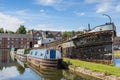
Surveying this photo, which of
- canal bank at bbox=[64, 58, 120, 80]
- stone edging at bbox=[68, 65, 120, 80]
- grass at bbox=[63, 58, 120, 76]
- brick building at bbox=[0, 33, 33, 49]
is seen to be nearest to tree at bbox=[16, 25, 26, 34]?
brick building at bbox=[0, 33, 33, 49]

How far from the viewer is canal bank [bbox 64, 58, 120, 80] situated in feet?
67.2

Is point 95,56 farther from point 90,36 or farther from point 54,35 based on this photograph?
point 54,35

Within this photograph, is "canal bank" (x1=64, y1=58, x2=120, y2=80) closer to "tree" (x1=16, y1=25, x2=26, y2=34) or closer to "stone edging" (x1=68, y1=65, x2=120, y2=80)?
"stone edging" (x1=68, y1=65, x2=120, y2=80)

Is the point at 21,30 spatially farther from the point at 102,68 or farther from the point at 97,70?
the point at 102,68

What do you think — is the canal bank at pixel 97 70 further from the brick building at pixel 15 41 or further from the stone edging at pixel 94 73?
the brick building at pixel 15 41

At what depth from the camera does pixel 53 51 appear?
31812 mm

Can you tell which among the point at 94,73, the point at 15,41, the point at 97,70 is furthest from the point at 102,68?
the point at 15,41

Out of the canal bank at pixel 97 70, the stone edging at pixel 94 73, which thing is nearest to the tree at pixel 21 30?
the canal bank at pixel 97 70

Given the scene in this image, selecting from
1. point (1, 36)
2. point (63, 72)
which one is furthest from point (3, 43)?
point (63, 72)

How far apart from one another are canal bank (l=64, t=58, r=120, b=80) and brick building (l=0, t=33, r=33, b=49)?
311ft

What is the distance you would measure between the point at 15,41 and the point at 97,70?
104m

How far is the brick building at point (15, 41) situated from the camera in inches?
4803

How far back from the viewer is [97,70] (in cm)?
2348

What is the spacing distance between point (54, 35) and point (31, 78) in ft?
335
